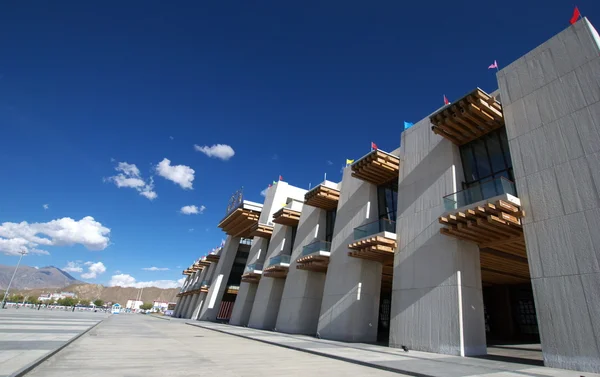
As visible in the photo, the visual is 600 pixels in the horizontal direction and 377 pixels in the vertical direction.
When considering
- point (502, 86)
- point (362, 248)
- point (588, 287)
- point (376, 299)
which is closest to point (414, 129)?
point (502, 86)

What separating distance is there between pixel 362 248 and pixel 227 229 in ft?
83.4

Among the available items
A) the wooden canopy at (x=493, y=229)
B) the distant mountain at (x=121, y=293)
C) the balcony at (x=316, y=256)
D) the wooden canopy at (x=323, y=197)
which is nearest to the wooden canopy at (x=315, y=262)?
the balcony at (x=316, y=256)

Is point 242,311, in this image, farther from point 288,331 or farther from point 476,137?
point 476,137

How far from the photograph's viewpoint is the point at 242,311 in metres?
30.5

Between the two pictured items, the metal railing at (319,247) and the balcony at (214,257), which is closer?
the metal railing at (319,247)

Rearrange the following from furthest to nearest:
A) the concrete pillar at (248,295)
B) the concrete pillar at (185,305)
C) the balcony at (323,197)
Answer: the concrete pillar at (185,305) → the concrete pillar at (248,295) → the balcony at (323,197)

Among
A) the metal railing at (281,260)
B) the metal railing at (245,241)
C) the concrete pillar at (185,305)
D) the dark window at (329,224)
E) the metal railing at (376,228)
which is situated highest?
the metal railing at (245,241)

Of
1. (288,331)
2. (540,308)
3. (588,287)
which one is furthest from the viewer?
(288,331)

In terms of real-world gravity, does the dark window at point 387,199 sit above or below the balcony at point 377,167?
below

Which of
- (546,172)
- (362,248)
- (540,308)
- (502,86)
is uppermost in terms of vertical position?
(502,86)

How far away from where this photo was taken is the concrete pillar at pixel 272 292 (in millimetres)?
25516

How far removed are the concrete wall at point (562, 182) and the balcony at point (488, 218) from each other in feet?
1.92

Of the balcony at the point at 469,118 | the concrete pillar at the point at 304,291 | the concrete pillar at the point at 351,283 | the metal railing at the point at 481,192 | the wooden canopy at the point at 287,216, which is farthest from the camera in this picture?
the wooden canopy at the point at 287,216

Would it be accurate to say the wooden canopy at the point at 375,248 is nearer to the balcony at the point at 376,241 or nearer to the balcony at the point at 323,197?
the balcony at the point at 376,241
